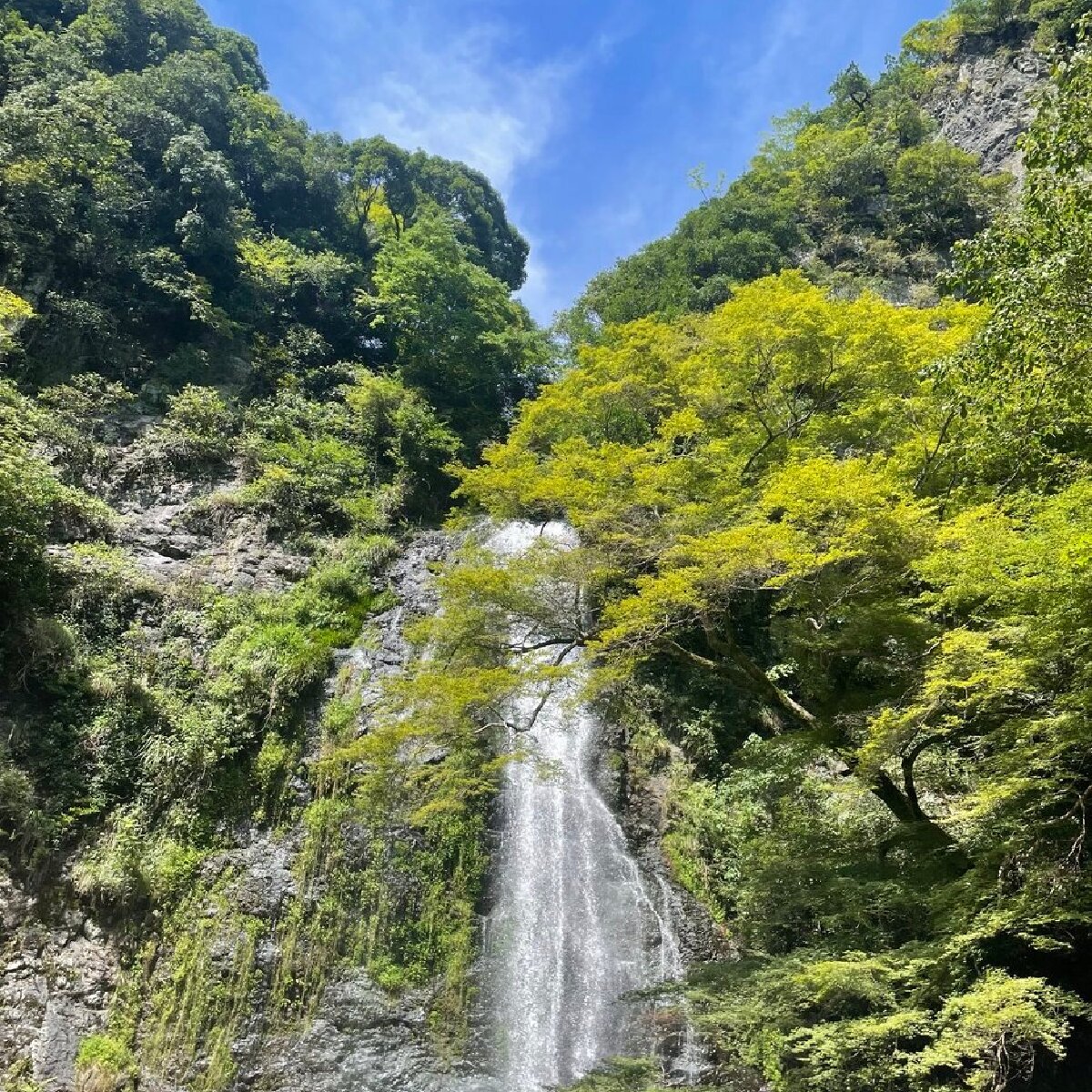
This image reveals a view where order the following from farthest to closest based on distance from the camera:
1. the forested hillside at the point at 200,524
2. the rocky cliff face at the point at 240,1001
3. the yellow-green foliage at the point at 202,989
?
the forested hillside at the point at 200,524, the yellow-green foliage at the point at 202,989, the rocky cliff face at the point at 240,1001

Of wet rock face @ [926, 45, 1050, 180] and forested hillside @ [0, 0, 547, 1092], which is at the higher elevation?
wet rock face @ [926, 45, 1050, 180]

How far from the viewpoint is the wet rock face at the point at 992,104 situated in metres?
28.9

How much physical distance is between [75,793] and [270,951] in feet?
12.4

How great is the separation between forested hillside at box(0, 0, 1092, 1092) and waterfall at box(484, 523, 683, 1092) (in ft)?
1.73

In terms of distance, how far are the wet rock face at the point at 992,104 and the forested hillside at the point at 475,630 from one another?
15828 millimetres

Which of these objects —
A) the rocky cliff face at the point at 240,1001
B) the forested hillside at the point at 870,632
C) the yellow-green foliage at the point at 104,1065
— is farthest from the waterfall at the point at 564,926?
the yellow-green foliage at the point at 104,1065

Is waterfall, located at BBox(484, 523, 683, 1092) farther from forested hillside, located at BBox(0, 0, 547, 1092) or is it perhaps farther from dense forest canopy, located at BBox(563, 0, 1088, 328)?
dense forest canopy, located at BBox(563, 0, 1088, 328)

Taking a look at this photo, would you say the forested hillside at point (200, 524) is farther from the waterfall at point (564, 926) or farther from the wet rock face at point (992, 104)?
the wet rock face at point (992, 104)

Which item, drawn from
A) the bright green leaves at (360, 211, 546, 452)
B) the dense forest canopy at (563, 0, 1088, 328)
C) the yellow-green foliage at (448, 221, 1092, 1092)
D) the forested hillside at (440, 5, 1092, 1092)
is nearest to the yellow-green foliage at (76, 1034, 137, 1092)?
the forested hillside at (440, 5, 1092, 1092)

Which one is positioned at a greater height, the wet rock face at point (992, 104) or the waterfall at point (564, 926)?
the wet rock face at point (992, 104)

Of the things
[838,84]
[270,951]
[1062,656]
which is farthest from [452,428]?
[838,84]

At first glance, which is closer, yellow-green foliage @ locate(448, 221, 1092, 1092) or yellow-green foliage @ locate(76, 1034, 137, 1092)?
yellow-green foliage @ locate(448, 221, 1092, 1092)

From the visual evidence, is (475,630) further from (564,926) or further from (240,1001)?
(240,1001)

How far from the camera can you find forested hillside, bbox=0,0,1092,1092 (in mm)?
6016
